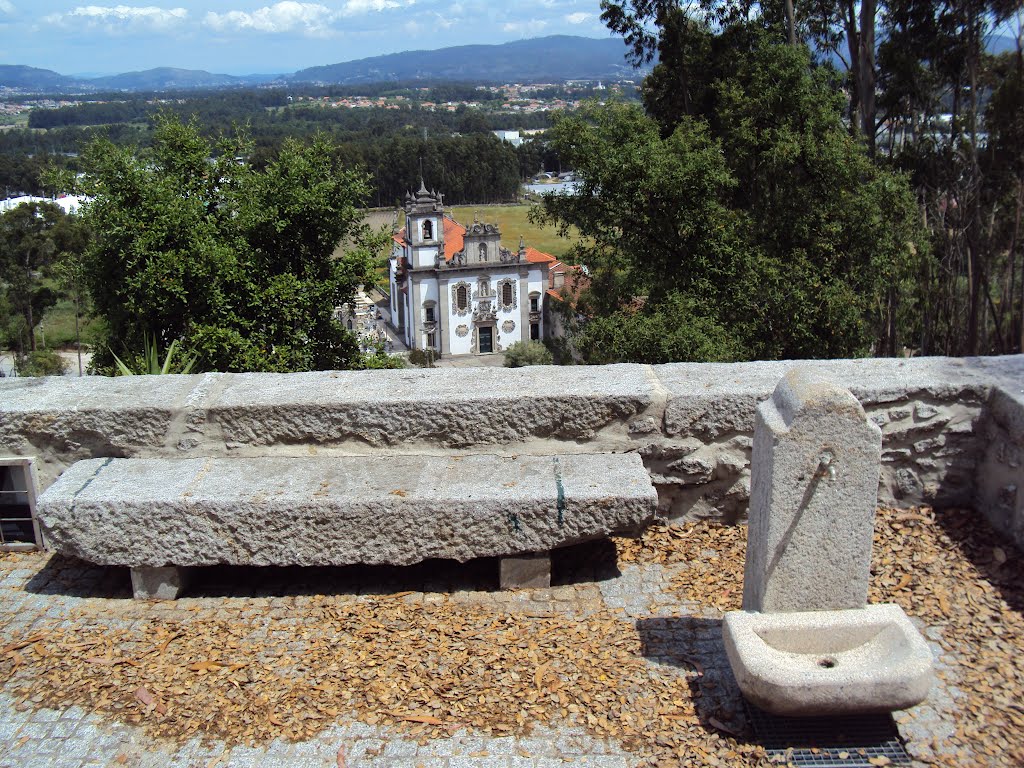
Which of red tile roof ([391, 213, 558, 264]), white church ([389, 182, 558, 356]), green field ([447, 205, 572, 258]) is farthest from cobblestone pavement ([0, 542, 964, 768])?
green field ([447, 205, 572, 258])

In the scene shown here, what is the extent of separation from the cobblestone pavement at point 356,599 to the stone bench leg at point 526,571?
0.04 m

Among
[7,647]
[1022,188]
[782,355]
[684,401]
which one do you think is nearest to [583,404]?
[684,401]

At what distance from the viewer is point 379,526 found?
391 centimetres

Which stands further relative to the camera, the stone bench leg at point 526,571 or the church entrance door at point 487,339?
the church entrance door at point 487,339

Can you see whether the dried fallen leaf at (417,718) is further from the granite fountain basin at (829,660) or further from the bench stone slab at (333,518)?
the granite fountain basin at (829,660)

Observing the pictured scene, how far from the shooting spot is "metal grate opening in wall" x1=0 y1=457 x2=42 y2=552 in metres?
4.47

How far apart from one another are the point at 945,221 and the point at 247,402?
16.2m

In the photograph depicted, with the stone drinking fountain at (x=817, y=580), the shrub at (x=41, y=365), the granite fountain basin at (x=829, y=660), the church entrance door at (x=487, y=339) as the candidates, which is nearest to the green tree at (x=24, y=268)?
the shrub at (x=41, y=365)

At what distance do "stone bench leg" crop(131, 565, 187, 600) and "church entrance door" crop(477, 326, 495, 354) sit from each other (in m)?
48.6

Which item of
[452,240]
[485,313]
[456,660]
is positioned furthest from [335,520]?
[452,240]

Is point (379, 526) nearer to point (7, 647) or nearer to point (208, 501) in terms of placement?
point (208, 501)

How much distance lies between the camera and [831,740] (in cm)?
300

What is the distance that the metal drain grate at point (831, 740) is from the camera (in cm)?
293

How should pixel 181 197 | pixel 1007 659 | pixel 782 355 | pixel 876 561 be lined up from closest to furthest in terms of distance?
pixel 1007 659
pixel 876 561
pixel 181 197
pixel 782 355
